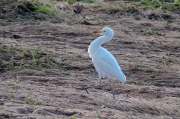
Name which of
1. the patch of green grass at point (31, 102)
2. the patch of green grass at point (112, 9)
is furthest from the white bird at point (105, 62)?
the patch of green grass at point (112, 9)

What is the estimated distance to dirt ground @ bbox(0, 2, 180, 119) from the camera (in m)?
6.94

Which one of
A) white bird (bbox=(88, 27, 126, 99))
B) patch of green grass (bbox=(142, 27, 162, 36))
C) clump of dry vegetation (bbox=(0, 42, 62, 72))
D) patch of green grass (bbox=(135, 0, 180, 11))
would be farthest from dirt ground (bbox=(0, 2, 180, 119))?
patch of green grass (bbox=(135, 0, 180, 11))

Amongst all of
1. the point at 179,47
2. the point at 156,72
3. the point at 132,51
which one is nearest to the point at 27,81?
the point at 156,72

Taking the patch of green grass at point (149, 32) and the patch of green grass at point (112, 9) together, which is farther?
the patch of green grass at point (112, 9)

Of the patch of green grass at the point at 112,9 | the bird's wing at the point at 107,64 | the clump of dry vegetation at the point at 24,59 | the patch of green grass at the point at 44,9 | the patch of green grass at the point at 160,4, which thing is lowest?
the patch of green grass at the point at 160,4

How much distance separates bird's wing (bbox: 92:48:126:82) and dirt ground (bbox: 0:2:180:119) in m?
0.30

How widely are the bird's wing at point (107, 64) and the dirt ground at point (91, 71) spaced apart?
0.98ft

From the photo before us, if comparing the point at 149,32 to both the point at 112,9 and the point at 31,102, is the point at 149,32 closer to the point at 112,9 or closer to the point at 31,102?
the point at 112,9

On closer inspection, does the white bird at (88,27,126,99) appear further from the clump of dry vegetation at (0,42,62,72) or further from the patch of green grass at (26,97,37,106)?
the patch of green grass at (26,97,37,106)

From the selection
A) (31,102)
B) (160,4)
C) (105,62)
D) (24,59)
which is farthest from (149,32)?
(31,102)

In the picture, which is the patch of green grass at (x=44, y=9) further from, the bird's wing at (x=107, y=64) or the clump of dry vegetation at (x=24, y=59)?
the bird's wing at (x=107, y=64)

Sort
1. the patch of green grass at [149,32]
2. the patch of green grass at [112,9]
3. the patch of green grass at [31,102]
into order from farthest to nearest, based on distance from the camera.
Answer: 1. the patch of green grass at [112,9]
2. the patch of green grass at [149,32]
3. the patch of green grass at [31,102]

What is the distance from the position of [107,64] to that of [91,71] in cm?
137

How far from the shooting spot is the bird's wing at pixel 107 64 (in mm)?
7863
